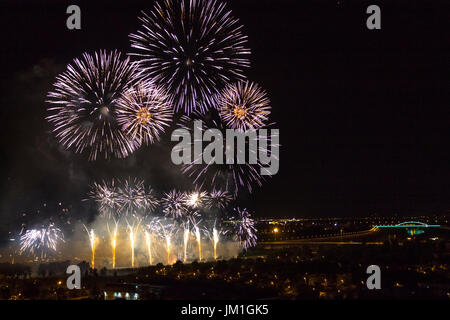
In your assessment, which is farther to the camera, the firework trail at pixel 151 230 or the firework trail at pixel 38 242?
the firework trail at pixel 38 242

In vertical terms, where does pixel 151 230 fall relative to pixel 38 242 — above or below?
above

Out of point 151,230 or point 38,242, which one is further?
point 38,242

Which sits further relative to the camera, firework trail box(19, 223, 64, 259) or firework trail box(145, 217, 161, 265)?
firework trail box(19, 223, 64, 259)
